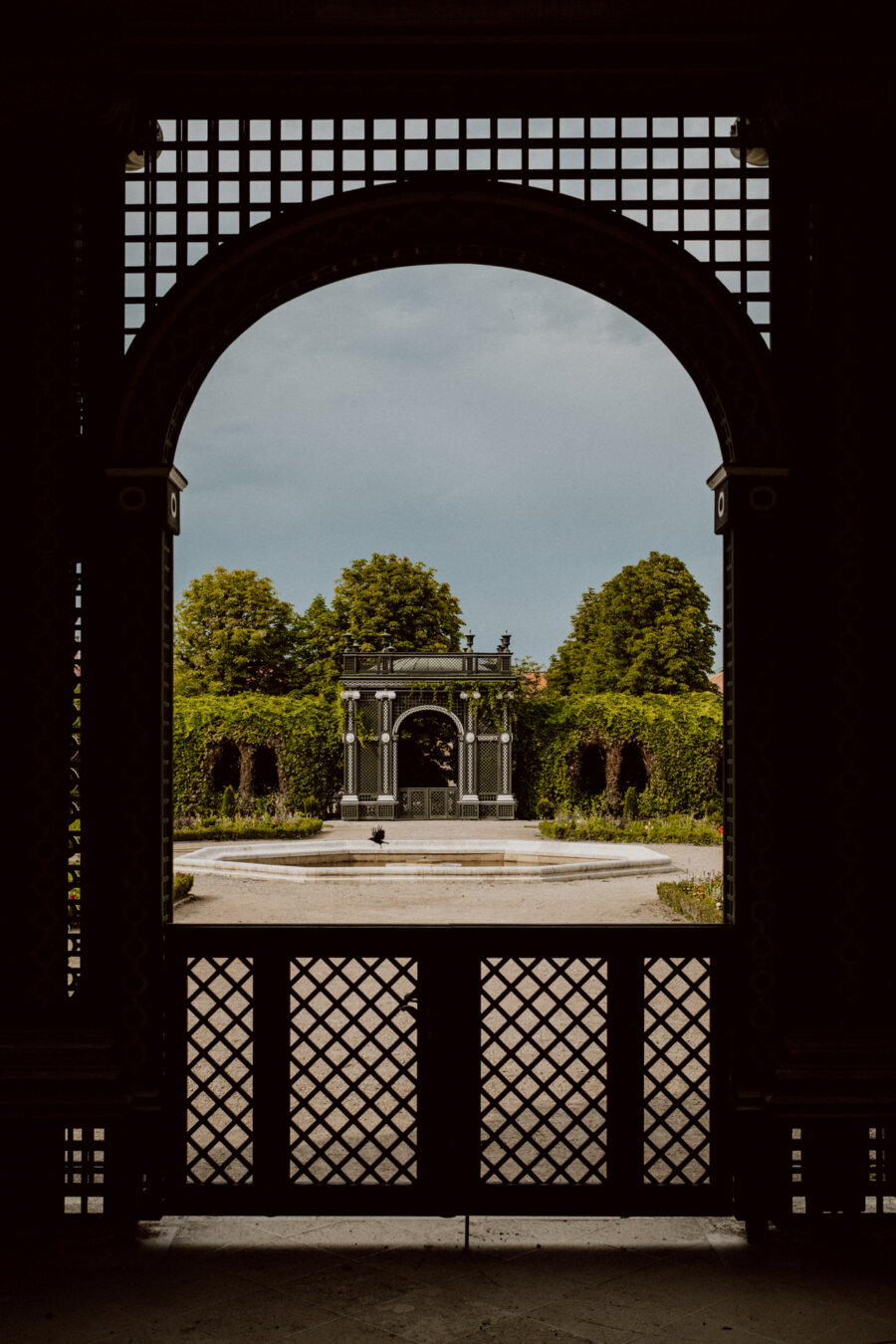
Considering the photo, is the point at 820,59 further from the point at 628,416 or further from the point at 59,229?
the point at 628,416

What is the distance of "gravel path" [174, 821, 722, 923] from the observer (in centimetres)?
1298

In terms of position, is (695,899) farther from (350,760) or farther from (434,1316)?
(350,760)

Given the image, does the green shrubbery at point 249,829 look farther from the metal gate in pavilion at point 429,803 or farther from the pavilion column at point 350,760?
the metal gate in pavilion at point 429,803

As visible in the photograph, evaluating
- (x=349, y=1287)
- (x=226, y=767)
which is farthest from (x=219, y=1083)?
(x=226, y=767)

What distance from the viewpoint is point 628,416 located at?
44.8 metres

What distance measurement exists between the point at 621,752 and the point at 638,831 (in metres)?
6.35

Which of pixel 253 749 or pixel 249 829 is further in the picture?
pixel 253 749

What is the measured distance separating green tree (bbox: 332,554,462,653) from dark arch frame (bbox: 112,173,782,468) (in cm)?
3444

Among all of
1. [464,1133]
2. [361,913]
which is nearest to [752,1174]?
[464,1133]

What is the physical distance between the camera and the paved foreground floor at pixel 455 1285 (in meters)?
3.41

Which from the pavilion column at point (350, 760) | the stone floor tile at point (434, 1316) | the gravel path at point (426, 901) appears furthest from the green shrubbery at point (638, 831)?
the stone floor tile at point (434, 1316)

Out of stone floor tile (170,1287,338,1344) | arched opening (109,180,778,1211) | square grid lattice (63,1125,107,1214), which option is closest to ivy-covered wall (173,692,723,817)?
arched opening (109,180,778,1211)

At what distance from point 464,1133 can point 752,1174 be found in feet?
3.51

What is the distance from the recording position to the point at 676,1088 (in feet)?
23.1
